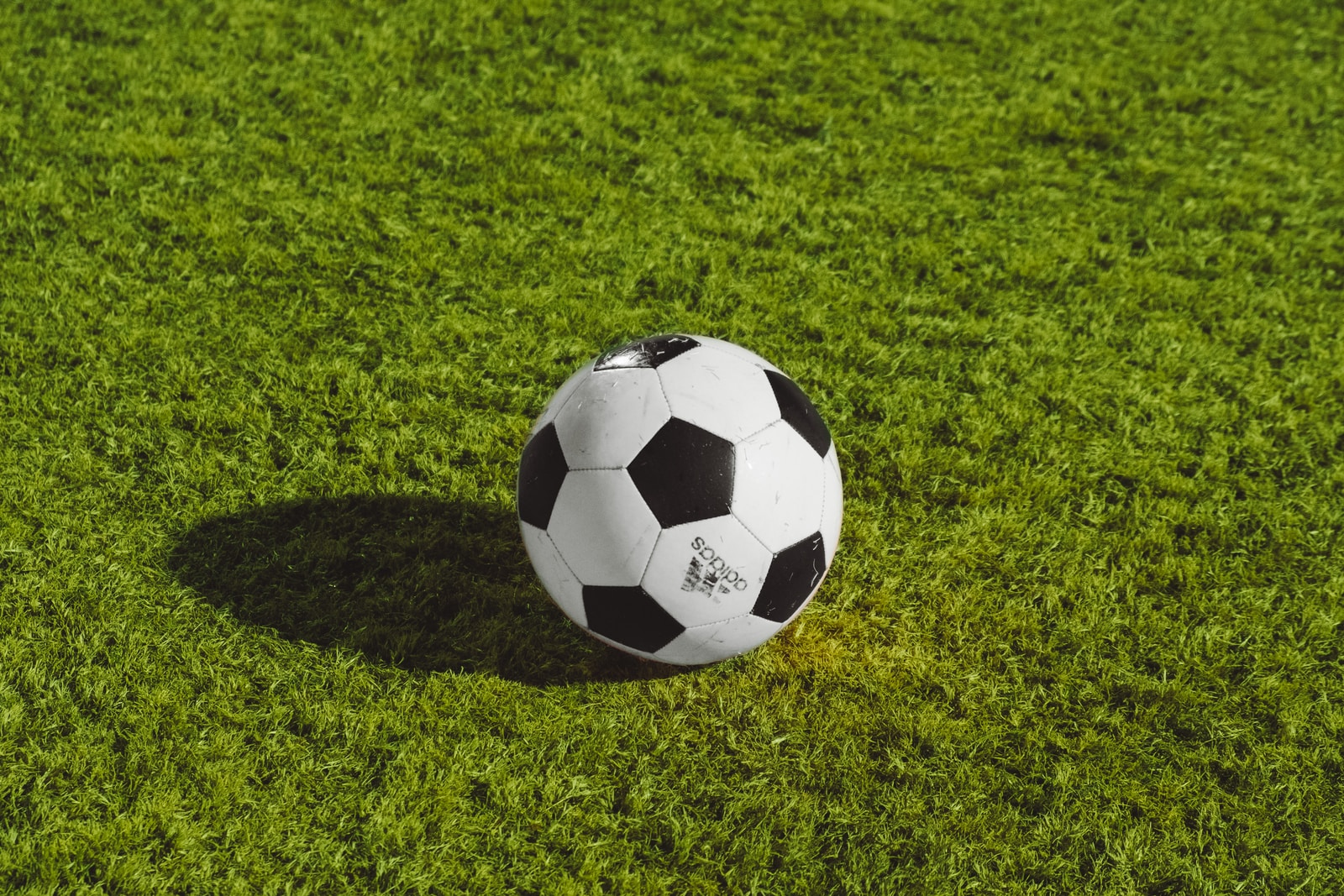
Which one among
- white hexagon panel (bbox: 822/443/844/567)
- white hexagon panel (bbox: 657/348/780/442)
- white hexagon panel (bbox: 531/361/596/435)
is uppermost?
white hexagon panel (bbox: 657/348/780/442)

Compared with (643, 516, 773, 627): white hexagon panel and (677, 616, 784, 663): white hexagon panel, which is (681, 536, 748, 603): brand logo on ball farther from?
(677, 616, 784, 663): white hexagon panel

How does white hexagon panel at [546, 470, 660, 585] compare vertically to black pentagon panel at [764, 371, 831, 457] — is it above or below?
below

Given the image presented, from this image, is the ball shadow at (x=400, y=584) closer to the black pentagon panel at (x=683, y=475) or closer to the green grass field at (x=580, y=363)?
the green grass field at (x=580, y=363)

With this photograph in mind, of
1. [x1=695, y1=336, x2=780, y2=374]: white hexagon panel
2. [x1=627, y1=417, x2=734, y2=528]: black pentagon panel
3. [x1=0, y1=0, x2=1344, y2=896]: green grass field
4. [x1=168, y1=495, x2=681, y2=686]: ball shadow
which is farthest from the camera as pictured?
[x1=168, y1=495, x2=681, y2=686]: ball shadow

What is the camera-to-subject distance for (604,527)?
2.95 metres

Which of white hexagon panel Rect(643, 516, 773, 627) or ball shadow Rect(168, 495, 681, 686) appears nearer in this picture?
white hexagon panel Rect(643, 516, 773, 627)

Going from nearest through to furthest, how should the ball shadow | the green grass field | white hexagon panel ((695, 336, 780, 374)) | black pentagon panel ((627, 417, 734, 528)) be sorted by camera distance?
black pentagon panel ((627, 417, 734, 528)) → the green grass field → white hexagon panel ((695, 336, 780, 374)) → the ball shadow

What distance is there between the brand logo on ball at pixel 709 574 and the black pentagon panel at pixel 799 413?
53 centimetres

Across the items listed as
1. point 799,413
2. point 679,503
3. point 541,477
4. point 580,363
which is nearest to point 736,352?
point 799,413

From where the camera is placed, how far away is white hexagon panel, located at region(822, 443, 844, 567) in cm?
316

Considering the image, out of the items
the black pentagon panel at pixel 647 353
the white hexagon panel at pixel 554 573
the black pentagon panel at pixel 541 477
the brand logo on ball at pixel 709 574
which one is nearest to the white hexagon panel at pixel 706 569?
the brand logo on ball at pixel 709 574

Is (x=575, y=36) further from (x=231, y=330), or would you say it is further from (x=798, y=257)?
(x=231, y=330)

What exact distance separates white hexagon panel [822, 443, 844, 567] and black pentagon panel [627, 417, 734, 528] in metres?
0.40

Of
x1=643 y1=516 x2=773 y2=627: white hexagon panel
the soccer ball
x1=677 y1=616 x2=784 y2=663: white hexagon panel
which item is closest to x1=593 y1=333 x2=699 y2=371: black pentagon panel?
the soccer ball
